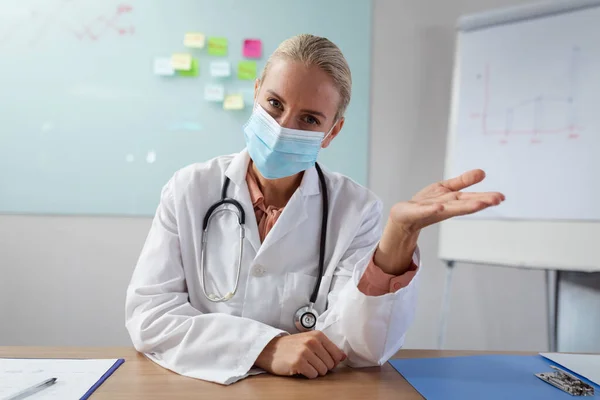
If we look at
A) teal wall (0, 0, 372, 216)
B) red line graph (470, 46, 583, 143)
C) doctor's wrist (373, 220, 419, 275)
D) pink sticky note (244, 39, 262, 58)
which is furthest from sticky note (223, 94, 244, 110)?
doctor's wrist (373, 220, 419, 275)

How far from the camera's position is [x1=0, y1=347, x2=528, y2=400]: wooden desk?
78 cm

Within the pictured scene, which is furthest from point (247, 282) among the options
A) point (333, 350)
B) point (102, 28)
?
point (102, 28)

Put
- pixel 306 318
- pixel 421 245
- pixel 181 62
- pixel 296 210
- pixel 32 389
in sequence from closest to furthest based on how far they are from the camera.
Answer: pixel 32 389 → pixel 306 318 → pixel 296 210 → pixel 181 62 → pixel 421 245

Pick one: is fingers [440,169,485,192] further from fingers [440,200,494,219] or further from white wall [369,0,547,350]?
white wall [369,0,547,350]

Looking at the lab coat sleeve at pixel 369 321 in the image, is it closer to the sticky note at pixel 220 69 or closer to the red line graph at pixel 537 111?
the red line graph at pixel 537 111

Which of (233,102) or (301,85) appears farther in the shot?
(233,102)

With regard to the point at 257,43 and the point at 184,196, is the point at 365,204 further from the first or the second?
the point at 257,43

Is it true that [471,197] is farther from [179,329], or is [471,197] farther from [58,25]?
[58,25]

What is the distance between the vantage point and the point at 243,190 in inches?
47.9

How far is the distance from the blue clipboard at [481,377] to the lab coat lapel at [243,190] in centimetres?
42

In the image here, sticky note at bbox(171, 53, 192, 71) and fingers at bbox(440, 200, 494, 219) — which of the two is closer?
fingers at bbox(440, 200, 494, 219)

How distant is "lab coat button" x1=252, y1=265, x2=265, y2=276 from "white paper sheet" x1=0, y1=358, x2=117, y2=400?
34 centimetres

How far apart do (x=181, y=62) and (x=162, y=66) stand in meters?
0.09

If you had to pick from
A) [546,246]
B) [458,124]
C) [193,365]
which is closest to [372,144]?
[458,124]
